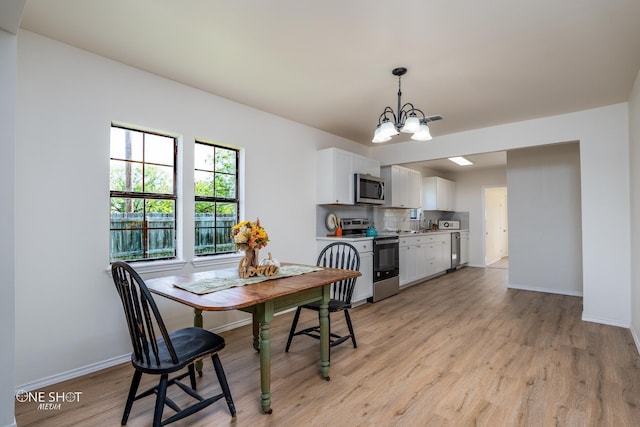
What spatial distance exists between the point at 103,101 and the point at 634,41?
401 centimetres

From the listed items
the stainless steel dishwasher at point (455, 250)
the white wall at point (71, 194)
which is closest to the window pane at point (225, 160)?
the white wall at point (71, 194)

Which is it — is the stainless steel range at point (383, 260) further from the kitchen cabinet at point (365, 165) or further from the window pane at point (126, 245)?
the window pane at point (126, 245)

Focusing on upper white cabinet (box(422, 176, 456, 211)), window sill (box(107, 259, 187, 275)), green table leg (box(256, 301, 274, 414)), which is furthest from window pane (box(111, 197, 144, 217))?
upper white cabinet (box(422, 176, 456, 211))

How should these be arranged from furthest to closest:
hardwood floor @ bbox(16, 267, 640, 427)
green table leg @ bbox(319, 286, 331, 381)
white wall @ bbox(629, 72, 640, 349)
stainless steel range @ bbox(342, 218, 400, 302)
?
stainless steel range @ bbox(342, 218, 400, 302)
white wall @ bbox(629, 72, 640, 349)
green table leg @ bbox(319, 286, 331, 381)
hardwood floor @ bbox(16, 267, 640, 427)

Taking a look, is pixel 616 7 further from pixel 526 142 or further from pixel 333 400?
pixel 333 400

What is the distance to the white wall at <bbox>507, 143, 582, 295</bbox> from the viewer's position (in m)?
4.87

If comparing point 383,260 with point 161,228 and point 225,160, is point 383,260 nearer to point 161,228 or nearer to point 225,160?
point 225,160

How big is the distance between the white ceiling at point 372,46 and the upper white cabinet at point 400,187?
2152mm

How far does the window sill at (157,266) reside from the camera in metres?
2.76

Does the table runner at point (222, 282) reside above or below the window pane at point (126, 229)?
below

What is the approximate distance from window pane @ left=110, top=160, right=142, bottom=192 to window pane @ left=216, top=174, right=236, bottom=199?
0.78 metres

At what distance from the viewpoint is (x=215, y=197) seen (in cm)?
345

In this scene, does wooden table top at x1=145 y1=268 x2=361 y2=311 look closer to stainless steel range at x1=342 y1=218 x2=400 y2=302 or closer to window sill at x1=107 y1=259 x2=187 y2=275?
window sill at x1=107 y1=259 x2=187 y2=275

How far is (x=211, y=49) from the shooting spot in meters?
2.50
